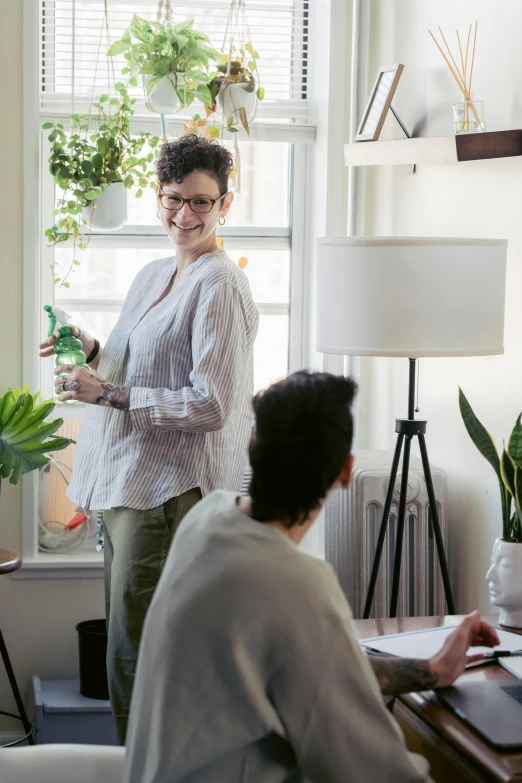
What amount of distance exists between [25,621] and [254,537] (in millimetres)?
2318

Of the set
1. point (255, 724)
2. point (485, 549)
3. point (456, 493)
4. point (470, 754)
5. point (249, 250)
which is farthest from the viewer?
point (249, 250)

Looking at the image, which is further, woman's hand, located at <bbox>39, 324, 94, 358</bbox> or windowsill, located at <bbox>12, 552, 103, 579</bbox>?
windowsill, located at <bbox>12, 552, 103, 579</bbox>

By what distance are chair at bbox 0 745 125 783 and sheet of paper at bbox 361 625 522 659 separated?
49 centimetres

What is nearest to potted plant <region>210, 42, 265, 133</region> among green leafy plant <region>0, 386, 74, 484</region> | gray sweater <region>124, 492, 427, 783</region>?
green leafy plant <region>0, 386, 74, 484</region>

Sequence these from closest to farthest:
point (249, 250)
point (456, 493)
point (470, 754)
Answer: point (470, 754) → point (456, 493) → point (249, 250)

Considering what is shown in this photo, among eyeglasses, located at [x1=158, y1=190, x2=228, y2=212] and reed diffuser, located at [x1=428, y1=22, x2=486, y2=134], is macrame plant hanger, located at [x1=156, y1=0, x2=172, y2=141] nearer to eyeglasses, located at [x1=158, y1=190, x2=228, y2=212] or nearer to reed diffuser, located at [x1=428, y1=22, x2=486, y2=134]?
reed diffuser, located at [x1=428, y1=22, x2=486, y2=134]

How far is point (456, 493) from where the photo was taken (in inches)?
104

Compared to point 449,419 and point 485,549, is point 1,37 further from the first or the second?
point 485,549

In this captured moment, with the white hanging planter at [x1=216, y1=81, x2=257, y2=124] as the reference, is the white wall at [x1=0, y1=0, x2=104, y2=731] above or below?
below

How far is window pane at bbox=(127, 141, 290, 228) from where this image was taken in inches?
134

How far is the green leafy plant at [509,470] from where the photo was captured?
1.93 metres

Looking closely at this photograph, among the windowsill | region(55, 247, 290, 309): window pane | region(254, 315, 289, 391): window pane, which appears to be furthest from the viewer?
region(254, 315, 289, 391): window pane

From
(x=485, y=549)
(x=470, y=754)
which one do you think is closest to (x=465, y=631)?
(x=470, y=754)

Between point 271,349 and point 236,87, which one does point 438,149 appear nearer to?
point 236,87
